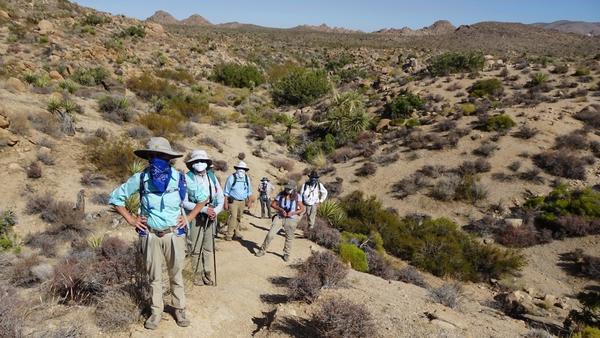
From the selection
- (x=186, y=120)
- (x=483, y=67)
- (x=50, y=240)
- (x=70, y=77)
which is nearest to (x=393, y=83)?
(x=483, y=67)

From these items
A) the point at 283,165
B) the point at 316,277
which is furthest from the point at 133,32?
the point at 316,277

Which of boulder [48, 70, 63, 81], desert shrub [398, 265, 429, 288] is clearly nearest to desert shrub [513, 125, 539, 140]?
desert shrub [398, 265, 429, 288]

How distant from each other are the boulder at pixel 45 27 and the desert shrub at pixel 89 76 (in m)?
7.43

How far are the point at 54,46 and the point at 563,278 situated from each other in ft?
95.0

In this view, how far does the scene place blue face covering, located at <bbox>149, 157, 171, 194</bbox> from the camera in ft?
12.9

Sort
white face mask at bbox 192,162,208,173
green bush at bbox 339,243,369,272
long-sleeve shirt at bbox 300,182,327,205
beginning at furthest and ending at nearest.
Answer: long-sleeve shirt at bbox 300,182,327,205 → green bush at bbox 339,243,369,272 → white face mask at bbox 192,162,208,173

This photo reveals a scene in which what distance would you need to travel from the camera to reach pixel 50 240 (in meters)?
8.55

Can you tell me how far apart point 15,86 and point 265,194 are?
12.4 metres

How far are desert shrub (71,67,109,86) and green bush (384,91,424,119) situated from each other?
17210 mm

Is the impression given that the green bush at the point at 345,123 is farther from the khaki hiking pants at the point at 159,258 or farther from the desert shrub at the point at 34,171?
the khaki hiking pants at the point at 159,258

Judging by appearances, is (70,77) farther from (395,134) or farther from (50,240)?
(395,134)

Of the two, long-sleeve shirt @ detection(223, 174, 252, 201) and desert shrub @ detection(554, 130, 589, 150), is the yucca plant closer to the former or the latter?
long-sleeve shirt @ detection(223, 174, 252, 201)

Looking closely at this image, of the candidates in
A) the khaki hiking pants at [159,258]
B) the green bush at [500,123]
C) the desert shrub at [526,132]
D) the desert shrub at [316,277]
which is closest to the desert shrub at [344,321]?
the desert shrub at [316,277]

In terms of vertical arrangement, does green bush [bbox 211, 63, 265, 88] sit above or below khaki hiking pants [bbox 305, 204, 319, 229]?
above
